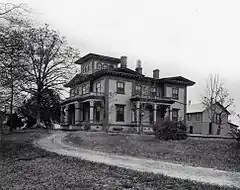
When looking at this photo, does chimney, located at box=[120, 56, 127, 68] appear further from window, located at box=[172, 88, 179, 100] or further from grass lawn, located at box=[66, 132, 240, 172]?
grass lawn, located at box=[66, 132, 240, 172]

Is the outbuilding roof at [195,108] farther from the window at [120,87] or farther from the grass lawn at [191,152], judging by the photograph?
the grass lawn at [191,152]

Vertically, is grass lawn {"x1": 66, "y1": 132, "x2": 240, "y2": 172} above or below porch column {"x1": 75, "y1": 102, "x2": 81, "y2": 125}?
below

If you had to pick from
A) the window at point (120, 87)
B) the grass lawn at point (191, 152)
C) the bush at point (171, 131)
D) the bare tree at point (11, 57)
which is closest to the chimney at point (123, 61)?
the window at point (120, 87)

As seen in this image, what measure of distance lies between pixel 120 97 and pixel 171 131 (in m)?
20.9

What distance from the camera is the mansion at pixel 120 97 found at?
1583 inches

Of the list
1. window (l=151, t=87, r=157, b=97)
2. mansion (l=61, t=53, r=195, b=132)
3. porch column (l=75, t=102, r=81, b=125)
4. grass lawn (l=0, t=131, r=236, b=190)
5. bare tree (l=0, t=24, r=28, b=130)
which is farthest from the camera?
window (l=151, t=87, r=157, b=97)

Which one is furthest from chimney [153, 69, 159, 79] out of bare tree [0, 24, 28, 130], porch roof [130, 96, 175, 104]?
bare tree [0, 24, 28, 130]

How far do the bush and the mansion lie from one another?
14.9 metres

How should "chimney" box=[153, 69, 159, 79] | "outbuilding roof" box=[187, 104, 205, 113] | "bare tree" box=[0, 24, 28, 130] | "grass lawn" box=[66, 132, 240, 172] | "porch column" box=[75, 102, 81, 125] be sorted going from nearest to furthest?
"bare tree" box=[0, 24, 28, 130] → "grass lawn" box=[66, 132, 240, 172] → "porch column" box=[75, 102, 81, 125] → "chimney" box=[153, 69, 159, 79] → "outbuilding roof" box=[187, 104, 205, 113]

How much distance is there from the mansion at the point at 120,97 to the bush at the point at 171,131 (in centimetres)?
1493

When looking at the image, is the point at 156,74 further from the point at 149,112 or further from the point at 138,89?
the point at 149,112

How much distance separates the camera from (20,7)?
11219mm

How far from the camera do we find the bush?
69.9 ft

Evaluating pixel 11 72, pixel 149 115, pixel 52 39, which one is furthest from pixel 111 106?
pixel 11 72
